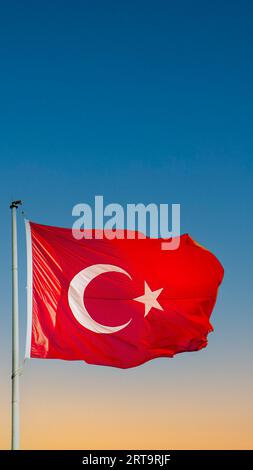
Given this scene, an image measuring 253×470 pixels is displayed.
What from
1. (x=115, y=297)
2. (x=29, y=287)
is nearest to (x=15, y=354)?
(x=29, y=287)

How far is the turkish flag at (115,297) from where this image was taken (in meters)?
36.7

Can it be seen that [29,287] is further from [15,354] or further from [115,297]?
[115,297]

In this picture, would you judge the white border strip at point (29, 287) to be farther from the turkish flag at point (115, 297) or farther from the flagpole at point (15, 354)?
the flagpole at point (15, 354)

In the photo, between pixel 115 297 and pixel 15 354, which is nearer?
pixel 15 354

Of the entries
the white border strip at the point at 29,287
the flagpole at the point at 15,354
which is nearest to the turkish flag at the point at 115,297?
the white border strip at the point at 29,287

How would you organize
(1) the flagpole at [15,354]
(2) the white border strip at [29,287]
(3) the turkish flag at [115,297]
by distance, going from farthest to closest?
(3) the turkish flag at [115,297] < (2) the white border strip at [29,287] < (1) the flagpole at [15,354]

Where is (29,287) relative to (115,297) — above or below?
below

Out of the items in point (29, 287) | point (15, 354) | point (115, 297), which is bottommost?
point (15, 354)

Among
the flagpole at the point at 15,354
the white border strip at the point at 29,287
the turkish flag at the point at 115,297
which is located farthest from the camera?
the turkish flag at the point at 115,297

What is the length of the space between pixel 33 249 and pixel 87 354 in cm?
388

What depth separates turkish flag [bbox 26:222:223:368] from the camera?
36.7 metres

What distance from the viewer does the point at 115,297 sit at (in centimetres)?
3922
